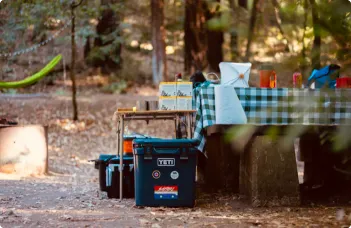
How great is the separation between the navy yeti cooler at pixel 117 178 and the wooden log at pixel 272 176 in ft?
4.46

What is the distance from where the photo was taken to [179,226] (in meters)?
5.22

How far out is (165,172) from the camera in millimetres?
6156

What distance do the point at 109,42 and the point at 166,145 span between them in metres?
17.6

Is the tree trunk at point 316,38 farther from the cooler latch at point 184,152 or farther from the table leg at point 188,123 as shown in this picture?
the table leg at point 188,123

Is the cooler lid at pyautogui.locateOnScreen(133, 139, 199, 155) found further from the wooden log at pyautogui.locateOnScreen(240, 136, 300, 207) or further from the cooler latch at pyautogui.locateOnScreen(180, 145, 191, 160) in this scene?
the wooden log at pyautogui.locateOnScreen(240, 136, 300, 207)

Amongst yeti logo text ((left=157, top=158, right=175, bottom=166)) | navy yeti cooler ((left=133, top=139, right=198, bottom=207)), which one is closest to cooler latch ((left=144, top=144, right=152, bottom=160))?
navy yeti cooler ((left=133, top=139, right=198, bottom=207))

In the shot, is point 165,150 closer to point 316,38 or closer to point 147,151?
point 147,151

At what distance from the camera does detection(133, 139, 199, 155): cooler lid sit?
6.07 meters

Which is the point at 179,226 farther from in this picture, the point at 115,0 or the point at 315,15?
the point at 115,0

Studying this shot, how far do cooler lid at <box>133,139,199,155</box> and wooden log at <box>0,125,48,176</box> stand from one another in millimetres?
3654

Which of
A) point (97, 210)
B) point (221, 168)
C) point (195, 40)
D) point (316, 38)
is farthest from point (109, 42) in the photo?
point (316, 38)

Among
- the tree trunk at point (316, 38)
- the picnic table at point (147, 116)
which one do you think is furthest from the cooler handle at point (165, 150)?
the tree trunk at point (316, 38)

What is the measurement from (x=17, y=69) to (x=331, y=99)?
19.0 meters

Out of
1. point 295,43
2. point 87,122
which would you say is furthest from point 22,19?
point 295,43
